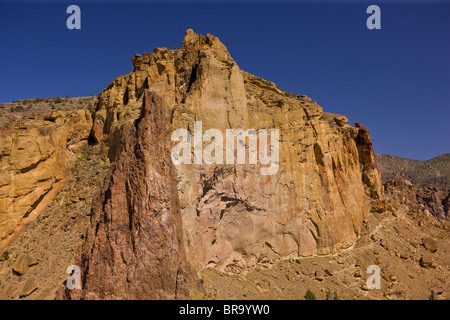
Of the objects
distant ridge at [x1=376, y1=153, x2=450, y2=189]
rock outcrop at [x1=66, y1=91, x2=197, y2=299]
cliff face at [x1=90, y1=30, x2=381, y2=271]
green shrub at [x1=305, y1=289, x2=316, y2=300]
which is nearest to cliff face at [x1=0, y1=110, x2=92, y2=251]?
cliff face at [x1=90, y1=30, x2=381, y2=271]

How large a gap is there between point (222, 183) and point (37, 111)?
60.6 ft

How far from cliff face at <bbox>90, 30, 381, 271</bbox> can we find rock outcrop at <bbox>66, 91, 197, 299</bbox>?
3051 millimetres

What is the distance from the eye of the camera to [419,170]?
12644 cm

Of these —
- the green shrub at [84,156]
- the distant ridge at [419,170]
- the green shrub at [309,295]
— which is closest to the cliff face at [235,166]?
the green shrub at [84,156]

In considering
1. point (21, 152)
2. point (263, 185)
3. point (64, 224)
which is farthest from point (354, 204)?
point (21, 152)

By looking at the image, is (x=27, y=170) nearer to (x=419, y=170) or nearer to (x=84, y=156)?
(x=84, y=156)

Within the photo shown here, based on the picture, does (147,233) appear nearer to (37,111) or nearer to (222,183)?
(222,183)

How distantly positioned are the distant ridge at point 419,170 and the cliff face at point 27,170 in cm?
11659

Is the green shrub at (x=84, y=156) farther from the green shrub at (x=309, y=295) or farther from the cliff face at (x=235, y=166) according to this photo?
the green shrub at (x=309, y=295)

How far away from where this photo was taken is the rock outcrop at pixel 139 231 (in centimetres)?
1546

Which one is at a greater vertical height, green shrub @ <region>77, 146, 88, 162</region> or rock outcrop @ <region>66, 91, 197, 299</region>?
green shrub @ <region>77, 146, 88, 162</region>

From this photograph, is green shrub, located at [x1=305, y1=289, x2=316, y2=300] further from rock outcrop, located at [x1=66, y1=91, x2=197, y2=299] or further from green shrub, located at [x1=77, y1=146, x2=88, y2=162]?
green shrub, located at [x1=77, y1=146, x2=88, y2=162]

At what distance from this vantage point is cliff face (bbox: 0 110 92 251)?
18.7 meters

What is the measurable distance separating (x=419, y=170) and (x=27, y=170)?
143 metres
